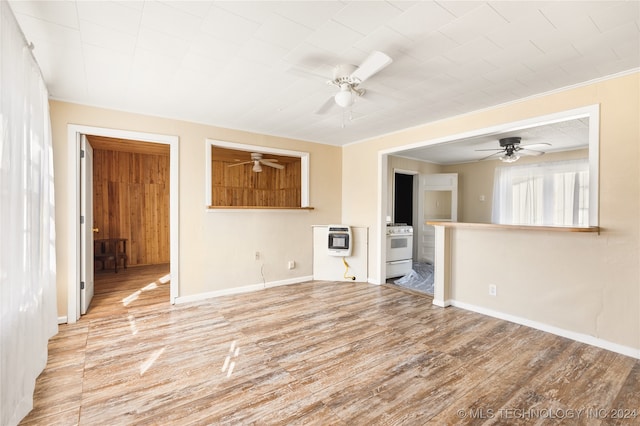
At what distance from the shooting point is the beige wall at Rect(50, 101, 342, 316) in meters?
3.25

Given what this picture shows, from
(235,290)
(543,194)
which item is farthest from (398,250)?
(543,194)

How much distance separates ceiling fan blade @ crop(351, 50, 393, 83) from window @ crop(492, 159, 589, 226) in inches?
207

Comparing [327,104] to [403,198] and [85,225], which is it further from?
[403,198]

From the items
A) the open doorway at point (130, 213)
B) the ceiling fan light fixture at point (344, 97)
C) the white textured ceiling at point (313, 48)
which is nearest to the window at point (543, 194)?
the white textured ceiling at point (313, 48)

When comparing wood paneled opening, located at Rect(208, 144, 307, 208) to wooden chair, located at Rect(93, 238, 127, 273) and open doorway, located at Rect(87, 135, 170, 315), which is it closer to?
open doorway, located at Rect(87, 135, 170, 315)

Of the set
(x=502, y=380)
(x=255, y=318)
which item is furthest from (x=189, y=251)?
(x=502, y=380)

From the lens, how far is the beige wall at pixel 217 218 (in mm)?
3246

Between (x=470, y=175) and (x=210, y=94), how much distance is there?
6.03 metres

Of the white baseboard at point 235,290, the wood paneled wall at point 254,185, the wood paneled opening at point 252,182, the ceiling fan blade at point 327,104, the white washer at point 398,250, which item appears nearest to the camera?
the ceiling fan blade at point 327,104

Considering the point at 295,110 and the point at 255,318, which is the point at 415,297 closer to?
the point at 255,318

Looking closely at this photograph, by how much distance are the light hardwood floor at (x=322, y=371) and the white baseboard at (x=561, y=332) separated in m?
0.08

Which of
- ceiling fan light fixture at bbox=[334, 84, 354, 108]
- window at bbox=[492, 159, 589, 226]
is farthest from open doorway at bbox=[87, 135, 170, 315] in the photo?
window at bbox=[492, 159, 589, 226]

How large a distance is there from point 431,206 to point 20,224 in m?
6.94

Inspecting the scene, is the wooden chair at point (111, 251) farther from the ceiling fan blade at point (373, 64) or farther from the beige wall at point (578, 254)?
the beige wall at point (578, 254)
